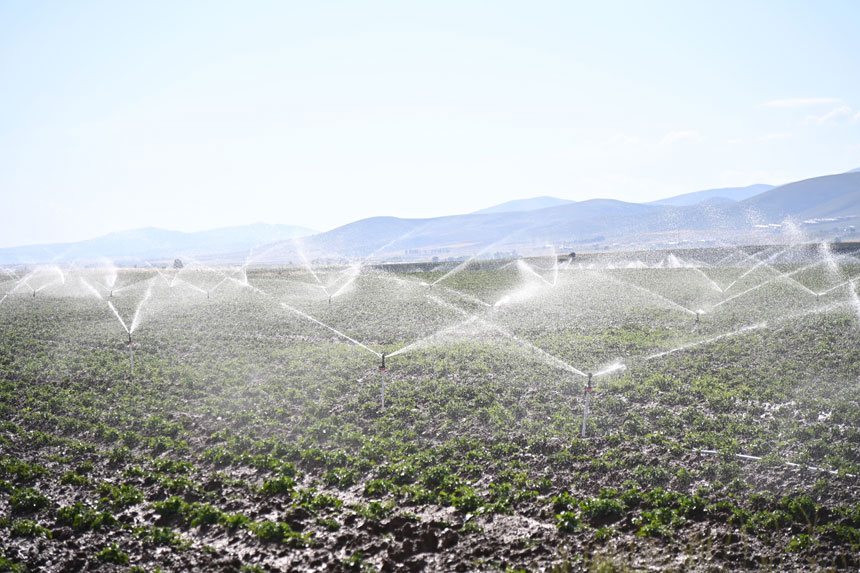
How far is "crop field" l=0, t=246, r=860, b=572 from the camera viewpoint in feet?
26.3

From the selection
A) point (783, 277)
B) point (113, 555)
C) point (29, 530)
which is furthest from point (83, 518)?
point (783, 277)

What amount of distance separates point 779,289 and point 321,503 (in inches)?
1648

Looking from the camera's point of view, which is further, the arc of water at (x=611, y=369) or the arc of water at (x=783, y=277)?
the arc of water at (x=783, y=277)

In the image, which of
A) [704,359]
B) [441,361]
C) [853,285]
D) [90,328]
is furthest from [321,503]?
[853,285]

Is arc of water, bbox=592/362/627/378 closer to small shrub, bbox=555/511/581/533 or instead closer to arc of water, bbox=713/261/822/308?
small shrub, bbox=555/511/581/533

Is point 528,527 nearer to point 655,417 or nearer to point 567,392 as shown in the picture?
point 655,417

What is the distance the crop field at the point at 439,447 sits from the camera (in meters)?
8.03

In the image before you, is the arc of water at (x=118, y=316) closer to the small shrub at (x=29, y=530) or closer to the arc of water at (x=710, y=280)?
the small shrub at (x=29, y=530)

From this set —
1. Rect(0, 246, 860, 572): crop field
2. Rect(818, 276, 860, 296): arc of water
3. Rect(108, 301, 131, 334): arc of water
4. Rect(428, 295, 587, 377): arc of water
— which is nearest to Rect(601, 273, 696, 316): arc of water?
Rect(0, 246, 860, 572): crop field

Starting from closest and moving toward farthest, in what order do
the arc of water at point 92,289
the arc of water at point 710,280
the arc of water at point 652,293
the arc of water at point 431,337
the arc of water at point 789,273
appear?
the arc of water at point 431,337
the arc of water at point 652,293
the arc of water at point 789,273
the arc of water at point 710,280
the arc of water at point 92,289

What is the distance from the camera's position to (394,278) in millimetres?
63875

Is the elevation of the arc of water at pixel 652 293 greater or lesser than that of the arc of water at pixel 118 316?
lesser

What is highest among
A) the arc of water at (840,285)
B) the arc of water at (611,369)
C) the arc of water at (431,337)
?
the arc of water at (431,337)

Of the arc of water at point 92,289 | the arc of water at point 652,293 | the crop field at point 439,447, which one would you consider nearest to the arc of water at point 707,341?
the crop field at point 439,447
